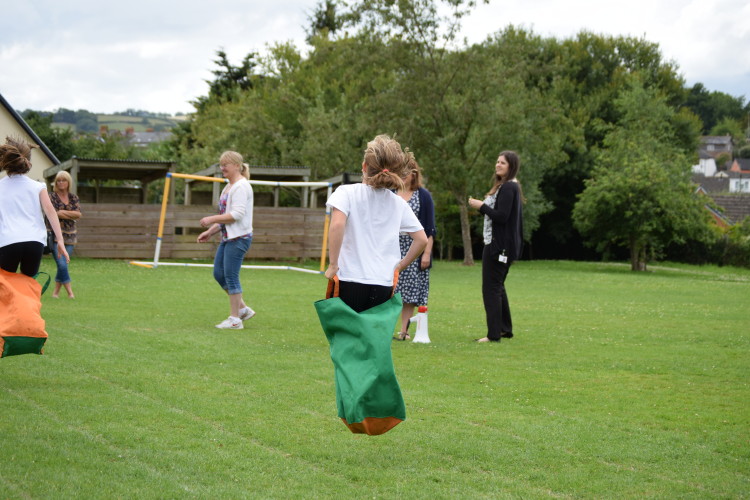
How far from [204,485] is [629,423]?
3226 millimetres

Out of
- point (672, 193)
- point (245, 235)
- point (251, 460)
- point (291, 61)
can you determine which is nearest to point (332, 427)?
point (251, 460)

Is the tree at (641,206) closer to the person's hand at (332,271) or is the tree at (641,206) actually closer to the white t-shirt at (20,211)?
the white t-shirt at (20,211)

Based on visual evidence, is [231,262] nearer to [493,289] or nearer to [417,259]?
[417,259]

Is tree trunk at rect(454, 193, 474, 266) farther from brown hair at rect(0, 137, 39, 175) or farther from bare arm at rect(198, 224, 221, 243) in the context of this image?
brown hair at rect(0, 137, 39, 175)

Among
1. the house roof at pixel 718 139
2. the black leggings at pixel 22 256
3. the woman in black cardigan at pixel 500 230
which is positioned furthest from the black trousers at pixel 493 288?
the house roof at pixel 718 139

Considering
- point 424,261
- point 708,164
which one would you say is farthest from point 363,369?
point 708,164

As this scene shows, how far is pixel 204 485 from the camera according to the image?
4258 mm

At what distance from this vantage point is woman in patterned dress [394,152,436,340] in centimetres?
951

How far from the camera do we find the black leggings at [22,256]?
7055mm

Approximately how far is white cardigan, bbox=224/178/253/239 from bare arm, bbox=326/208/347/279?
4959 millimetres

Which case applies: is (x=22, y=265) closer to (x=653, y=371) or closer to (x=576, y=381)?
(x=576, y=381)

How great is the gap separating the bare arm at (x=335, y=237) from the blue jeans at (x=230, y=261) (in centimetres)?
509

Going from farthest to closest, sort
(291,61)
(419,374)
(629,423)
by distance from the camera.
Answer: (291,61) → (419,374) → (629,423)

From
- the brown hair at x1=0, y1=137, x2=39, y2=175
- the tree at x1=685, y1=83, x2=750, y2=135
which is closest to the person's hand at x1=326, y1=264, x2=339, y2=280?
the brown hair at x1=0, y1=137, x2=39, y2=175
